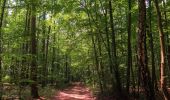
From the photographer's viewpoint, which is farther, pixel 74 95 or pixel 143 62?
pixel 74 95

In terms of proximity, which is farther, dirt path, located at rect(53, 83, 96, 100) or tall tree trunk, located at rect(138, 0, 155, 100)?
dirt path, located at rect(53, 83, 96, 100)

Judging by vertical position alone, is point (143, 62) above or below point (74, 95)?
above

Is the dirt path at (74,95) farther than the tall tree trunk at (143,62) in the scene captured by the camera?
Yes

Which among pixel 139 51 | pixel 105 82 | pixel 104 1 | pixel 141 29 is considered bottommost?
pixel 105 82

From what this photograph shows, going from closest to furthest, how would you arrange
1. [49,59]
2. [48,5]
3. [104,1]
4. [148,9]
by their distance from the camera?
1. [48,5]
2. [148,9]
3. [104,1]
4. [49,59]

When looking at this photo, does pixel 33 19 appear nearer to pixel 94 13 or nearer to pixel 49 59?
pixel 94 13

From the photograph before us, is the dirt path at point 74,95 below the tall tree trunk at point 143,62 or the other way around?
below

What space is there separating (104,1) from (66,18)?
10.3 feet

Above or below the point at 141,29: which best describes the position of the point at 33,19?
above

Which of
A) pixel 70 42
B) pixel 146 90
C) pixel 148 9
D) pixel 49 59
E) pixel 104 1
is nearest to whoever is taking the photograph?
pixel 146 90

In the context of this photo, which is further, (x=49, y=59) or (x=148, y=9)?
(x=49, y=59)

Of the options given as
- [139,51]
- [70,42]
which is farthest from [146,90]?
[70,42]

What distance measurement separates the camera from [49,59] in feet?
131

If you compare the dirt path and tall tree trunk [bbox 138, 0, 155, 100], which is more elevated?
tall tree trunk [bbox 138, 0, 155, 100]
